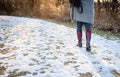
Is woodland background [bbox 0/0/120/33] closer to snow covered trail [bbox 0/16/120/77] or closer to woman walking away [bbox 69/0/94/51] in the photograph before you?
snow covered trail [bbox 0/16/120/77]

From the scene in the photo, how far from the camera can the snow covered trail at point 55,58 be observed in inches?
207

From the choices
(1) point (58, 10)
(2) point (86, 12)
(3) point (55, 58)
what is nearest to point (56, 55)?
(3) point (55, 58)

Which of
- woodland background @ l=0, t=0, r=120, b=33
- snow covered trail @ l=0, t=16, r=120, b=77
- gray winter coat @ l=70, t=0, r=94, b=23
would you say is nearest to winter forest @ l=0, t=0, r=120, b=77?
snow covered trail @ l=0, t=16, r=120, b=77

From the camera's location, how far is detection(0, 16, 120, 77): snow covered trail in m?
5.27

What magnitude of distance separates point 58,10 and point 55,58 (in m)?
Answer: 15.7

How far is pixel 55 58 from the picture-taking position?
20.6ft

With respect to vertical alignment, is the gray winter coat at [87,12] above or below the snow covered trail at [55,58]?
above

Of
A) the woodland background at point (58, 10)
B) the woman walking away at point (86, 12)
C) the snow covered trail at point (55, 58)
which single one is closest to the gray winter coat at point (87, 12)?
the woman walking away at point (86, 12)

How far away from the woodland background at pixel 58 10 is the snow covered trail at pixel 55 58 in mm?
4288

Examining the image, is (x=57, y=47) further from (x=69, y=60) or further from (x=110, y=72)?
(x=110, y=72)

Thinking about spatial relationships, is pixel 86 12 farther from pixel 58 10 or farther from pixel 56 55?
pixel 58 10

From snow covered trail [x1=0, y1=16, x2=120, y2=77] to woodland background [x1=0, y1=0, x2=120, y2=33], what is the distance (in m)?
4.29

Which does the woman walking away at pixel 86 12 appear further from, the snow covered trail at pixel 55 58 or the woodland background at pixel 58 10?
the woodland background at pixel 58 10

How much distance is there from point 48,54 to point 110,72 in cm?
186
